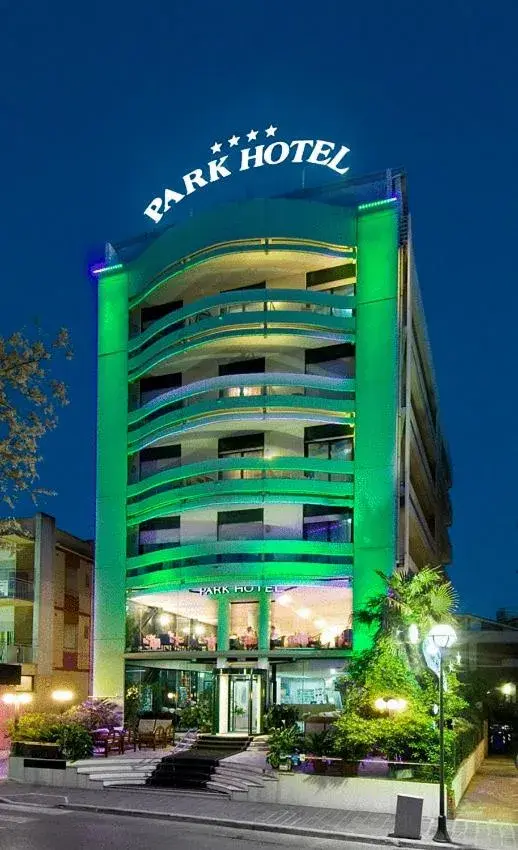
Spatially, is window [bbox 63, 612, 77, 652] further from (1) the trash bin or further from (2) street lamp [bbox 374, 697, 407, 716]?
(1) the trash bin

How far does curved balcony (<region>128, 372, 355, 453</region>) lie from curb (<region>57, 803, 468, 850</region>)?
18.4 meters

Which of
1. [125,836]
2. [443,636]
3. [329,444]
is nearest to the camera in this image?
[125,836]

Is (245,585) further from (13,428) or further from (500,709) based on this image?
(500,709)

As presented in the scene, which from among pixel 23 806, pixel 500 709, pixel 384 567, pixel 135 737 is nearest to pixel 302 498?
pixel 384 567

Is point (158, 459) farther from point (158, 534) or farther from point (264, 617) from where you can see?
point (264, 617)

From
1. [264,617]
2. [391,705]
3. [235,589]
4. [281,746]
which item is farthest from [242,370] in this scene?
[281,746]

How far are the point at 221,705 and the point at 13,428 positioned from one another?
20.0 metres

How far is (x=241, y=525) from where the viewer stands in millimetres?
40688

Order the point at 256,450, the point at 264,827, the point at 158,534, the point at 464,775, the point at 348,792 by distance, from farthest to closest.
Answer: the point at 158,534 → the point at 256,450 → the point at 464,775 → the point at 348,792 → the point at 264,827

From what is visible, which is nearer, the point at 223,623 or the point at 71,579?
the point at 223,623

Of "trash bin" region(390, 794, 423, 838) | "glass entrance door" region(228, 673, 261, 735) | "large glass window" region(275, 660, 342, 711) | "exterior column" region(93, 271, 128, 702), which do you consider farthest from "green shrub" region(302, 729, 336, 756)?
"exterior column" region(93, 271, 128, 702)

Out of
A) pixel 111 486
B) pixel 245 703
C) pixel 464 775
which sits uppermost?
pixel 111 486

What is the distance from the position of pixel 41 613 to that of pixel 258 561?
13.6 metres

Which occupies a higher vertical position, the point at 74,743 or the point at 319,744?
the point at 319,744
